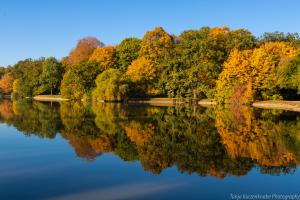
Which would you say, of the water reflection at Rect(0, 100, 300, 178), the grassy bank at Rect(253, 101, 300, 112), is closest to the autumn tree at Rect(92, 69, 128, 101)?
the grassy bank at Rect(253, 101, 300, 112)

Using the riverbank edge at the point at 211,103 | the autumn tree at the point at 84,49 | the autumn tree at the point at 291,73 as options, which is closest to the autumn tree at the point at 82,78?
the riverbank edge at the point at 211,103

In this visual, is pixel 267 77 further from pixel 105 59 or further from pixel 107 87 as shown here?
pixel 105 59

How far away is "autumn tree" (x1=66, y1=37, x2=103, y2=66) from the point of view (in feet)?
338

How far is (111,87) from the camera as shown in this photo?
74.1 meters

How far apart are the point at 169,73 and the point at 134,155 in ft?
196

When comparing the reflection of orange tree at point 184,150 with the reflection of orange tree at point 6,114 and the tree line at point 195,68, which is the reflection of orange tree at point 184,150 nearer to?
the reflection of orange tree at point 6,114

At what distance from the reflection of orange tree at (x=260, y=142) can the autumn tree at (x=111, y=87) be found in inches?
1781

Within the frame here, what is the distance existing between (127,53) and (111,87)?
16.7 metres

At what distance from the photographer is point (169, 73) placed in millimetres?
77188

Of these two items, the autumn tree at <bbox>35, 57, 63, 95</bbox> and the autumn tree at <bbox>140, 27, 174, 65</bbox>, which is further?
the autumn tree at <bbox>35, 57, 63, 95</bbox>

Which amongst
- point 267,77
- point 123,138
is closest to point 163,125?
point 123,138

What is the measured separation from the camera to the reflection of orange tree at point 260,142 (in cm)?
1744

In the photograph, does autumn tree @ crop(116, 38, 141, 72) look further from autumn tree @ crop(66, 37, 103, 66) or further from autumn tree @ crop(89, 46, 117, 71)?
autumn tree @ crop(66, 37, 103, 66)

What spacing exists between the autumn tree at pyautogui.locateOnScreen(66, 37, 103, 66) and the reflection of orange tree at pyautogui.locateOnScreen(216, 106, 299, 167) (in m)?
77.1
